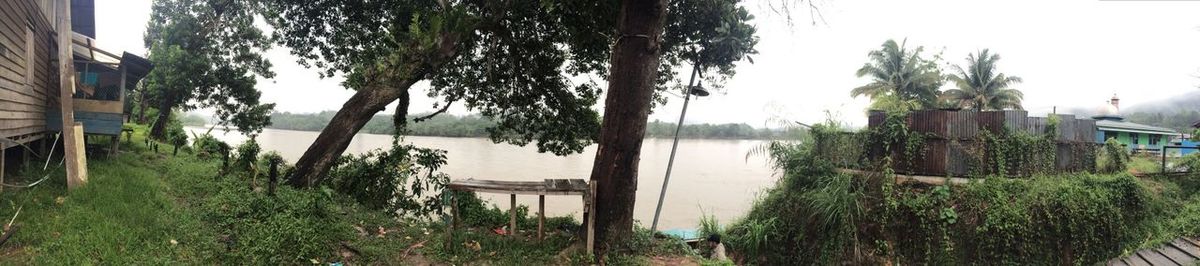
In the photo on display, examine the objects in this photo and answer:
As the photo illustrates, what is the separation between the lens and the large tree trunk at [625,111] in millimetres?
4461

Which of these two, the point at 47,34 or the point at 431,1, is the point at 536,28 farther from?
the point at 47,34

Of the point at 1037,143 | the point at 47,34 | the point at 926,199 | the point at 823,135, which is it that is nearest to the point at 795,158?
the point at 823,135

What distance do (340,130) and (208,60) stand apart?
34.9ft

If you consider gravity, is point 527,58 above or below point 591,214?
above

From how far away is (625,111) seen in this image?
4445 millimetres

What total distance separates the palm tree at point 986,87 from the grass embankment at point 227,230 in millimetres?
27903

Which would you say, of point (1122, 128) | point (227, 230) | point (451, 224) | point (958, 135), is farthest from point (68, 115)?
point (1122, 128)

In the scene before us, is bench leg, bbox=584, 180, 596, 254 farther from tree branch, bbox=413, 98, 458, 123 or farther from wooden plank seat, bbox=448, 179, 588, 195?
tree branch, bbox=413, 98, 458, 123

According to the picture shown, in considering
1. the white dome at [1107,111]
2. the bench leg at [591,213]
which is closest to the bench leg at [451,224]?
the bench leg at [591,213]

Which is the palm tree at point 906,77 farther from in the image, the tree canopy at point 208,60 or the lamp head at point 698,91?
the tree canopy at point 208,60

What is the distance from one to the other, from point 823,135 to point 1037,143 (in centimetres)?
356

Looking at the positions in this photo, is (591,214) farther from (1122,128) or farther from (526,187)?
(1122,128)

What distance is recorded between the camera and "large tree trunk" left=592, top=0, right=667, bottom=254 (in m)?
4.46

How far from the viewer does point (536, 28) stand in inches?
299
